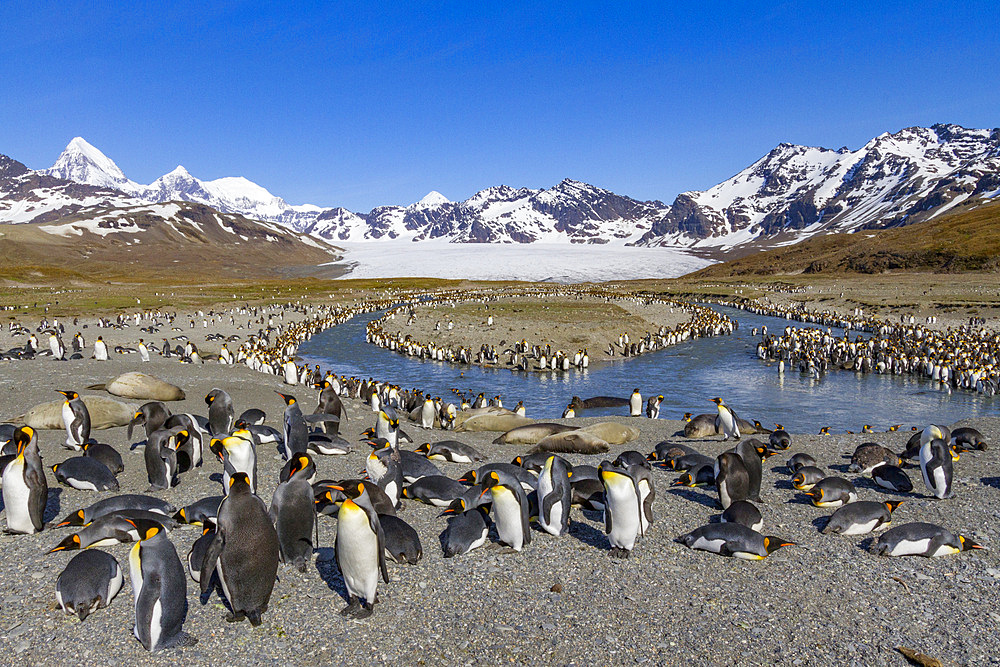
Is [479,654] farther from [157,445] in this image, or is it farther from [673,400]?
[673,400]

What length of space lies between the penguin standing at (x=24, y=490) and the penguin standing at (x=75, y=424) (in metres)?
3.09

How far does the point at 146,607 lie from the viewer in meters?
4.70

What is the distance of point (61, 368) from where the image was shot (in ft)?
53.7

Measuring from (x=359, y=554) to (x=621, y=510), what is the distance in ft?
9.30

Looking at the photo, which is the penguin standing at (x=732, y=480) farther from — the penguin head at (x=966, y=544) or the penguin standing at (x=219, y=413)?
the penguin standing at (x=219, y=413)

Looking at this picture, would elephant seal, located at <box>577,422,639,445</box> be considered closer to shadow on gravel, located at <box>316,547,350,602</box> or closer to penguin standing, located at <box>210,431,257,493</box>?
shadow on gravel, located at <box>316,547,350,602</box>

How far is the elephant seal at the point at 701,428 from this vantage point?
42.9 feet

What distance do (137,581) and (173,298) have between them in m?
61.6

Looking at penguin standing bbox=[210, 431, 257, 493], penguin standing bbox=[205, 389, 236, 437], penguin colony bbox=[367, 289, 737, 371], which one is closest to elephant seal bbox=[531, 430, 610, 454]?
penguin standing bbox=[205, 389, 236, 437]

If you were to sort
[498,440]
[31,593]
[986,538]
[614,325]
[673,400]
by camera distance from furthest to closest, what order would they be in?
1. [614,325]
2. [673,400]
3. [498,440]
4. [986,538]
5. [31,593]

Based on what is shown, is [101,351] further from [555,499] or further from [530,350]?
[555,499]

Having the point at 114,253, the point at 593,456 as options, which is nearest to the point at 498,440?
the point at 593,456

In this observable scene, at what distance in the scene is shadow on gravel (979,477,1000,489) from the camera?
900 cm

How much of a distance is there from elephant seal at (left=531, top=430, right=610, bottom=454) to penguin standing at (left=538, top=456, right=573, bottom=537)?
4.16 meters
